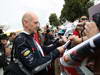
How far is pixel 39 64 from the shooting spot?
3.47 metres

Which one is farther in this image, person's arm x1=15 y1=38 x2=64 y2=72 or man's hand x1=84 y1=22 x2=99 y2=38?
person's arm x1=15 y1=38 x2=64 y2=72

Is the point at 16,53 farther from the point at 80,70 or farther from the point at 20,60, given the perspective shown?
the point at 80,70

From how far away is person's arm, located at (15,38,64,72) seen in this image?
3.47 meters

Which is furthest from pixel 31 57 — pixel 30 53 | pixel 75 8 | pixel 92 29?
pixel 75 8

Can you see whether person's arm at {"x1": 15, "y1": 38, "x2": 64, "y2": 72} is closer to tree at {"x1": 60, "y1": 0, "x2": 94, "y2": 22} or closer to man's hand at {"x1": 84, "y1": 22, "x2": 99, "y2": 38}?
man's hand at {"x1": 84, "y1": 22, "x2": 99, "y2": 38}

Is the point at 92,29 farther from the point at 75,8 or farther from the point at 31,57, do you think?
the point at 75,8

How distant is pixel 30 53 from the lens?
3520 millimetres

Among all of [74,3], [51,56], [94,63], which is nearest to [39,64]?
[51,56]

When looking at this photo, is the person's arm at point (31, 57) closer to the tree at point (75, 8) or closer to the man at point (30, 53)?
the man at point (30, 53)

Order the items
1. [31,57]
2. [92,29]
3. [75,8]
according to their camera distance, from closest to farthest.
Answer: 1. [92,29]
2. [31,57]
3. [75,8]

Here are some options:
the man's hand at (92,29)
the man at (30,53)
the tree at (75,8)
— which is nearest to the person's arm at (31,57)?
the man at (30,53)

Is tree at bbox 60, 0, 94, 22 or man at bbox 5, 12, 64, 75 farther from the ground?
man at bbox 5, 12, 64, 75

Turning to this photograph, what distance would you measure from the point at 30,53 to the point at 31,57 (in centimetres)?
6

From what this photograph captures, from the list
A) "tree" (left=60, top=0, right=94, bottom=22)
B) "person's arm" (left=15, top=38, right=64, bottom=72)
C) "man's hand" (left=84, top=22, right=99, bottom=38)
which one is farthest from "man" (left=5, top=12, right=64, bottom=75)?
"tree" (left=60, top=0, right=94, bottom=22)
